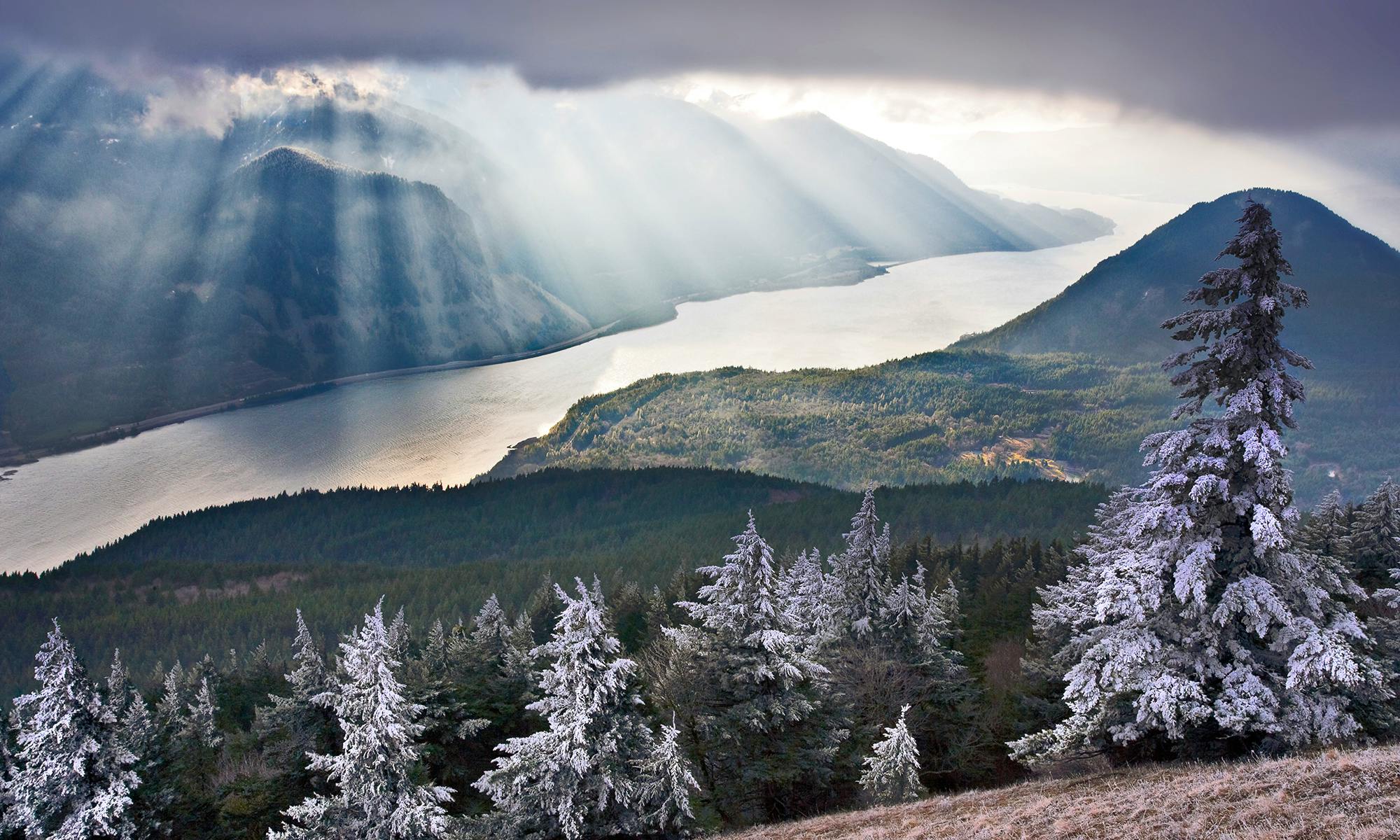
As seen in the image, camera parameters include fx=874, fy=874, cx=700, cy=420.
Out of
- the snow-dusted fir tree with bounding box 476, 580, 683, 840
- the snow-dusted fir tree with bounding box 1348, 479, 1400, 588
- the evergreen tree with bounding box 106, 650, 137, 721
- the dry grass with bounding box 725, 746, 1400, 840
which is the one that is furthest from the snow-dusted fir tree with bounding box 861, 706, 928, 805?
the snow-dusted fir tree with bounding box 1348, 479, 1400, 588

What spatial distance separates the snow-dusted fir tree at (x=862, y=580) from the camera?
1636 inches

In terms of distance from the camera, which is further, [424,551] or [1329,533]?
[424,551]

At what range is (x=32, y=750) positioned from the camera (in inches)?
1176

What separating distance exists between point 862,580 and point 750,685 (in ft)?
47.5

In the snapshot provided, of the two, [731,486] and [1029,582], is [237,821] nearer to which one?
[1029,582]

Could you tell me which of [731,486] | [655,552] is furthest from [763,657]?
[731,486]

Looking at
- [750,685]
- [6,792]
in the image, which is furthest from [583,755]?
[6,792]

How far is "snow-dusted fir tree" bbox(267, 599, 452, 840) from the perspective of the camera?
27.8m

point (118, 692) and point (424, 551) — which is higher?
point (424, 551)

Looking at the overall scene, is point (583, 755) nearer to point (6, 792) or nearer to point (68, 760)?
point (68, 760)

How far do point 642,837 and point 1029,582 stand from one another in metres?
45.0

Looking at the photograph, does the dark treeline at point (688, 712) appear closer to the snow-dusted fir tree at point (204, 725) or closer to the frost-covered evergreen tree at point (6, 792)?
the snow-dusted fir tree at point (204, 725)

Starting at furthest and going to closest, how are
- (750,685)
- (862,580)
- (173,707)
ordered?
(173,707), (862,580), (750,685)

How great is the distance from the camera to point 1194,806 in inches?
729
